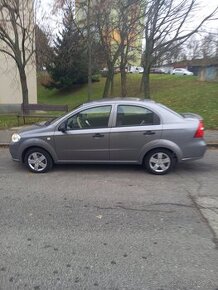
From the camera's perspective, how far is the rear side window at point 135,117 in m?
6.70

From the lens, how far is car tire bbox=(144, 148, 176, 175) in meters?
6.66

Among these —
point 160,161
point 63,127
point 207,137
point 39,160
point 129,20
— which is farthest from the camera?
point 129,20

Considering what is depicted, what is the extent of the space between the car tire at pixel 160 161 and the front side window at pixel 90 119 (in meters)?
1.19

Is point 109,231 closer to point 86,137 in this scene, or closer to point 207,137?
point 86,137

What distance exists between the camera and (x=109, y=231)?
4152mm

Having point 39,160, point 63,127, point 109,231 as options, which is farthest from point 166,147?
point 109,231

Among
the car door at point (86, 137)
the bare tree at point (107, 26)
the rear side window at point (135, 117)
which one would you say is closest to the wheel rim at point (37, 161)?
the car door at point (86, 137)

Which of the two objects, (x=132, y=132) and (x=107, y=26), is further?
(x=107, y=26)

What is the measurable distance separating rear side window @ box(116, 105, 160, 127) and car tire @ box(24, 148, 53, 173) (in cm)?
163

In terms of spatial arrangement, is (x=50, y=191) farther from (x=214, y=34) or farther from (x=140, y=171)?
(x=214, y=34)

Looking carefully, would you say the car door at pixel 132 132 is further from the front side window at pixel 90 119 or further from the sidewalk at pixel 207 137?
the sidewalk at pixel 207 137

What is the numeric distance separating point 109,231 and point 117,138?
279 cm

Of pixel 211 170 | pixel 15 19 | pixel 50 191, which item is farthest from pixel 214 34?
pixel 50 191

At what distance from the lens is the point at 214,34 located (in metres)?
18.7
